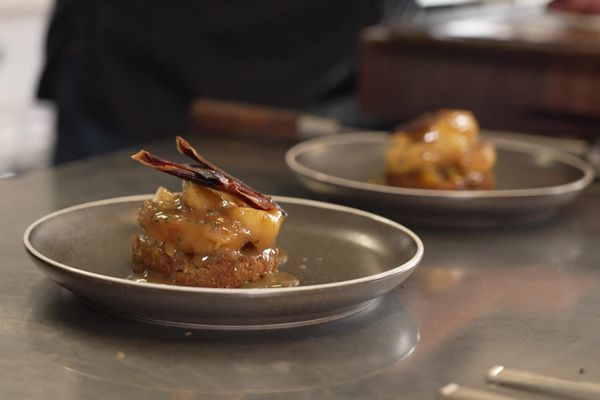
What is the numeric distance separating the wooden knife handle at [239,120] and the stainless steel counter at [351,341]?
2.17 ft

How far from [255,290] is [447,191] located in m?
0.52

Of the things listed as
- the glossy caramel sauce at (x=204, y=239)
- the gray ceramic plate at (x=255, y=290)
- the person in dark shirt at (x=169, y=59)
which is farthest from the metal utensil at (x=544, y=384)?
the person in dark shirt at (x=169, y=59)

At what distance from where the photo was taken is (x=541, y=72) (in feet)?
7.00

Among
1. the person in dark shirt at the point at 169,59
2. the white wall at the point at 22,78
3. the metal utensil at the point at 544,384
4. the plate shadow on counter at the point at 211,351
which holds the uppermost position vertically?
the metal utensil at the point at 544,384

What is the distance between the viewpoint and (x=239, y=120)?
6.47ft

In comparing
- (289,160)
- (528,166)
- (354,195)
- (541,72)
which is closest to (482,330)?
(354,195)

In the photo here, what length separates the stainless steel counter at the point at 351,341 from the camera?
34.7 inches

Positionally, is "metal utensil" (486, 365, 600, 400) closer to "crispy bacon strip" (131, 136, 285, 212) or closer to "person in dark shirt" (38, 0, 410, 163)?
"crispy bacon strip" (131, 136, 285, 212)

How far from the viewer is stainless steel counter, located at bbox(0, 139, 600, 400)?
2.89ft

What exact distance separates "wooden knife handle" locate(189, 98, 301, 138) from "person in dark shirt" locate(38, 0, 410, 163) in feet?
1.79

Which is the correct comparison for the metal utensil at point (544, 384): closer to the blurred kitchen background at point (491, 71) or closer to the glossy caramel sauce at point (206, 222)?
the glossy caramel sauce at point (206, 222)

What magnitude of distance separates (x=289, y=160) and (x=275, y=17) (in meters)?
1.22

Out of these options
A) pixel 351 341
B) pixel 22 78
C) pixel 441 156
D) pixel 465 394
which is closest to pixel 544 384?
pixel 465 394

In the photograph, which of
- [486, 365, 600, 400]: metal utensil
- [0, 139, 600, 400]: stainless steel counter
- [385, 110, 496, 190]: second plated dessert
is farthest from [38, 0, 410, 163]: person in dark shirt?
[486, 365, 600, 400]: metal utensil
